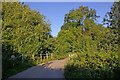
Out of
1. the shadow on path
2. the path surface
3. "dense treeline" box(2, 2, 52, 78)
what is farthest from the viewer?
"dense treeline" box(2, 2, 52, 78)

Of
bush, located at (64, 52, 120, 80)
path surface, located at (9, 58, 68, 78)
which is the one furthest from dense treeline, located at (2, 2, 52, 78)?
bush, located at (64, 52, 120, 80)

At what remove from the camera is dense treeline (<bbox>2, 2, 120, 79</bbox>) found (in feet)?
21.3

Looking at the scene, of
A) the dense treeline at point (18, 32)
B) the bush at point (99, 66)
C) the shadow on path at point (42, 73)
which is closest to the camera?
the bush at point (99, 66)

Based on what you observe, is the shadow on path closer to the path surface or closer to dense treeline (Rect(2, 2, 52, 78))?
the path surface

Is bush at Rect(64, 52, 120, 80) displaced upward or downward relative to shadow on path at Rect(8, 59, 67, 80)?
upward

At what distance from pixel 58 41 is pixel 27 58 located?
18.7m

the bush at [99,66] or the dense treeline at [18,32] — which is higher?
the dense treeline at [18,32]

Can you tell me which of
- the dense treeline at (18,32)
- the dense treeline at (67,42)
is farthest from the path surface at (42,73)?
the dense treeline at (18,32)

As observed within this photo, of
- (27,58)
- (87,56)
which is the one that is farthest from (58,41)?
(87,56)

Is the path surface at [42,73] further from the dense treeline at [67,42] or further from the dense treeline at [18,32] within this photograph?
the dense treeline at [18,32]

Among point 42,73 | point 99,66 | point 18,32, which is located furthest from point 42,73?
point 18,32

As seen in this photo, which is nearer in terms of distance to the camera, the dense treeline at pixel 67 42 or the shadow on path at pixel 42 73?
the dense treeline at pixel 67 42

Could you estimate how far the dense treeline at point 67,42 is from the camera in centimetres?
649

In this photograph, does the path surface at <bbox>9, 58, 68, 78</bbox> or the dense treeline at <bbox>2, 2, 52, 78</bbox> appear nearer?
the path surface at <bbox>9, 58, 68, 78</bbox>
